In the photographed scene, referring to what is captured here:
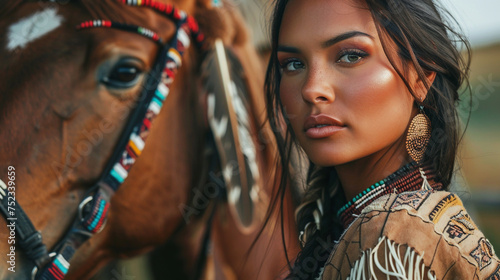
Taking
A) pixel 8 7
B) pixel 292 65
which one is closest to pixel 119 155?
pixel 8 7

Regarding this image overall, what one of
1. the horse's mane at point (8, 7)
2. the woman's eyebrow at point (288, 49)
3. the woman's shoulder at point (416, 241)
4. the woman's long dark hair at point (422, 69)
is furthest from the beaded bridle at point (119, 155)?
the woman's shoulder at point (416, 241)

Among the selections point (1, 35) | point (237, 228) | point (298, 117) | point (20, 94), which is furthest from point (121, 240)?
point (298, 117)

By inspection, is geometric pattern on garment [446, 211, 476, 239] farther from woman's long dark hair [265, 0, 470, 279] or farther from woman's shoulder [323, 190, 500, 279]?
woman's long dark hair [265, 0, 470, 279]

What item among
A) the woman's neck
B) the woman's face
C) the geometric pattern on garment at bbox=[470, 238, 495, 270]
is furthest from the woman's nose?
the geometric pattern on garment at bbox=[470, 238, 495, 270]

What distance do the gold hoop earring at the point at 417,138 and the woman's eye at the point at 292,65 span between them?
19cm

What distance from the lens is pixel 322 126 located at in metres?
0.69

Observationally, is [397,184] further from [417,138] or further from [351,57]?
[351,57]

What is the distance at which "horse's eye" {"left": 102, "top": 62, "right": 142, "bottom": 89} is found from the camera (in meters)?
1.12

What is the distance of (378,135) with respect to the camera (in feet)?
2.23

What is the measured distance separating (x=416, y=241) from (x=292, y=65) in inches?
13.1

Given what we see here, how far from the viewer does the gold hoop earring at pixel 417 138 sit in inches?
28.2

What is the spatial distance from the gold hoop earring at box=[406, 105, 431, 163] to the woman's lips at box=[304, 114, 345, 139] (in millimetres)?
112

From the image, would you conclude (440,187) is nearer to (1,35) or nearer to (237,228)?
(237,228)

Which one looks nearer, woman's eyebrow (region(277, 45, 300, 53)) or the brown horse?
woman's eyebrow (region(277, 45, 300, 53))
